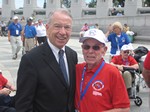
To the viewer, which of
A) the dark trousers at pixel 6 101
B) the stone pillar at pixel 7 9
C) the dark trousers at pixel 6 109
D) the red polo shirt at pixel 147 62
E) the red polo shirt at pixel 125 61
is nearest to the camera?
the red polo shirt at pixel 147 62

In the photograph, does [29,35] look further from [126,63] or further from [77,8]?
[77,8]

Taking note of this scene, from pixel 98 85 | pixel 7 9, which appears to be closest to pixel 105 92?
pixel 98 85

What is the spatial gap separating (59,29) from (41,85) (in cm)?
48

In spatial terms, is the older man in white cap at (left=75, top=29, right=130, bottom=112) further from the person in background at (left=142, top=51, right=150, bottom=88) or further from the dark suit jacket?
the person in background at (left=142, top=51, right=150, bottom=88)

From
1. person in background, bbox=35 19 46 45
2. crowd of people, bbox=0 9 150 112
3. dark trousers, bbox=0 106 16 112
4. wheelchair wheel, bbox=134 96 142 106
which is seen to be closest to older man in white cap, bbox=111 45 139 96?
wheelchair wheel, bbox=134 96 142 106

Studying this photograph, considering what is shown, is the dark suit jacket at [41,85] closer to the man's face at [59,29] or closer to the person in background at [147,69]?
the man's face at [59,29]

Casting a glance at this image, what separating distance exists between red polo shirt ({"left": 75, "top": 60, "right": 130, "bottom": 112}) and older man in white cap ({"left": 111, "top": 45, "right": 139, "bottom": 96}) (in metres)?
4.41

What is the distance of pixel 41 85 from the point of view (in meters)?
2.74

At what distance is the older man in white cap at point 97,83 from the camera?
2811 mm

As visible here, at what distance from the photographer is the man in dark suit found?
272 cm

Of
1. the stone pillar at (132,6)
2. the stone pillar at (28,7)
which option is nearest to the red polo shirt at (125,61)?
the stone pillar at (132,6)

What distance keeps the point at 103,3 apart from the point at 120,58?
1557 inches

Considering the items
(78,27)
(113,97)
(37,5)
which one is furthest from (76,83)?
(37,5)

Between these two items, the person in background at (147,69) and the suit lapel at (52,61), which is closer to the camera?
the suit lapel at (52,61)
